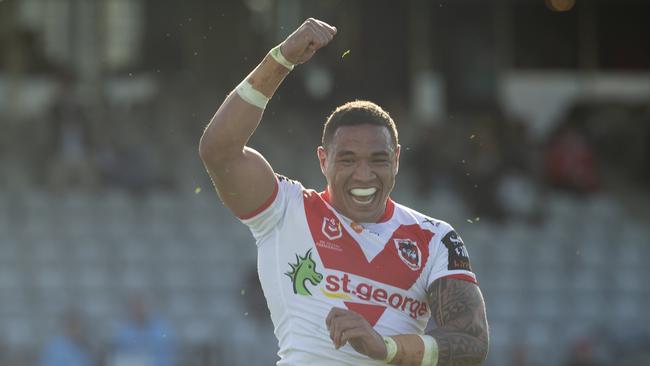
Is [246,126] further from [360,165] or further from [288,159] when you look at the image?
[288,159]

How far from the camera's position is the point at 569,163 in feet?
58.0

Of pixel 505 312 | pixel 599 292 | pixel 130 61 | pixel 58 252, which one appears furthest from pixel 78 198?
pixel 599 292

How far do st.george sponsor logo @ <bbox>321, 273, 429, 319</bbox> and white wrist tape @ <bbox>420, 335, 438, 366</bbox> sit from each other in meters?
0.30

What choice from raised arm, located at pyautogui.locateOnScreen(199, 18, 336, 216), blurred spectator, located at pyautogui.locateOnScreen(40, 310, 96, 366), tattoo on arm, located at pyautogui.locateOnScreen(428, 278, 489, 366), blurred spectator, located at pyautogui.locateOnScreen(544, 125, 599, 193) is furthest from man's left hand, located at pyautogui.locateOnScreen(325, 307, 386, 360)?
blurred spectator, located at pyautogui.locateOnScreen(544, 125, 599, 193)

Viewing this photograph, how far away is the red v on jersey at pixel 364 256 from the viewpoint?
5.09m

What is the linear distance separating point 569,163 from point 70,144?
6.47 metres

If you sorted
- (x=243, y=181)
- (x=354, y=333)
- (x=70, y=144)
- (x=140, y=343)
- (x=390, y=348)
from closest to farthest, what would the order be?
(x=354, y=333), (x=390, y=348), (x=243, y=181), (x=140, y=343), (x=70, y=144)

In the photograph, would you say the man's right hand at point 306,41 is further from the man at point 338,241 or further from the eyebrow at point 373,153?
the eyebrow at point 373,153

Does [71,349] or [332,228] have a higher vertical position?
[71,349]

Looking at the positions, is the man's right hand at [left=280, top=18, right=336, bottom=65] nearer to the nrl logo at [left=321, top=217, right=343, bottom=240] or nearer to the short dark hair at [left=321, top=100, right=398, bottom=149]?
the short dark hair at [left=321, top=100, right=398, bottom=149]

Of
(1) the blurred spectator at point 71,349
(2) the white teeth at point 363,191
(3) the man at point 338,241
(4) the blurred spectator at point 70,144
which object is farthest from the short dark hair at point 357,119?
(4) the blurred spectator at point 70,144

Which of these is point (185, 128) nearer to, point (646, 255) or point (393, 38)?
point (393, 38)

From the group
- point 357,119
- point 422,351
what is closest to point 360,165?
point 357,119

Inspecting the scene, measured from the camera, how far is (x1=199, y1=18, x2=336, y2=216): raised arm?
496 cm
